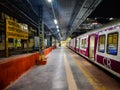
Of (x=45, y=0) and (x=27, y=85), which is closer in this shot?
(x=27, y=85)

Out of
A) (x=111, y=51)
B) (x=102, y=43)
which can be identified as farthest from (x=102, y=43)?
(x=111, y=51)

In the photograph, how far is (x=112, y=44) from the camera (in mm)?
7617

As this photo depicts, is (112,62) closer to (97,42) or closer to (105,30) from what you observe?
(105,30)

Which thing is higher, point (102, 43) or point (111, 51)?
point (102, 43)

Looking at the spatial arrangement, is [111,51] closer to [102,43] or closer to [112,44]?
[112,44]

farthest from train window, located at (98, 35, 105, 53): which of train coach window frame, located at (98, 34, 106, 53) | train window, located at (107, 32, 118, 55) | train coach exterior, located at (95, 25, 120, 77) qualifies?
train window, located at (107, 32, 118, 55)

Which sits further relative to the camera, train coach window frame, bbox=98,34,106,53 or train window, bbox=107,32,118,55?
train coach window frame, bbox=98,34,106,53

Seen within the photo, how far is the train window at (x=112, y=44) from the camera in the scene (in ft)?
23.3

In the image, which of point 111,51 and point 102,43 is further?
point 102,43

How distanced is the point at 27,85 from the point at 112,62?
408cm

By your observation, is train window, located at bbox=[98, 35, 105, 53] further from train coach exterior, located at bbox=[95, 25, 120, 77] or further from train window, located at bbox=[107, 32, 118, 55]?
train window, located at bbox=[107, 32, 118, 55]

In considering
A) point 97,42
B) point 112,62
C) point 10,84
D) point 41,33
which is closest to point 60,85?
point 10,84

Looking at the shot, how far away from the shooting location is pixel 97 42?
34.5ft

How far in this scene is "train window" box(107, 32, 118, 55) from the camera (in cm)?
710
